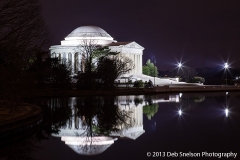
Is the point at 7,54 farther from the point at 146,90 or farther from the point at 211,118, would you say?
the point at 146,90

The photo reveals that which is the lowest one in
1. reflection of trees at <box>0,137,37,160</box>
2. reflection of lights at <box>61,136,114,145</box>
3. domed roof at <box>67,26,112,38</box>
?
reflection of trees at <box>0,137,37,160</box>

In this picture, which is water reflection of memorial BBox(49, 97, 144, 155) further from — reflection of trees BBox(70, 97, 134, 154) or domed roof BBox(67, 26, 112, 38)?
domed roof BBox(67, 26, 112, 38)

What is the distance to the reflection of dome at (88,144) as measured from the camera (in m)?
16.1

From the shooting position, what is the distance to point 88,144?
17484 millimetres

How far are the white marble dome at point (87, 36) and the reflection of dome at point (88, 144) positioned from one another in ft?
330

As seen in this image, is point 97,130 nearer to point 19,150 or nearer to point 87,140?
point 87,140

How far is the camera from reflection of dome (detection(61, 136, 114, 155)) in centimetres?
1614

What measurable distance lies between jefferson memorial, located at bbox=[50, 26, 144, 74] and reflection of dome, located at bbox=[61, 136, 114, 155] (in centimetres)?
9193

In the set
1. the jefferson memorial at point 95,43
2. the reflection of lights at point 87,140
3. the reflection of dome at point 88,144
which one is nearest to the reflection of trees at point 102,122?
the reflection of lights at point 87,140

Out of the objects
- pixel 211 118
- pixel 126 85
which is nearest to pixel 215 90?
pixel 126 85

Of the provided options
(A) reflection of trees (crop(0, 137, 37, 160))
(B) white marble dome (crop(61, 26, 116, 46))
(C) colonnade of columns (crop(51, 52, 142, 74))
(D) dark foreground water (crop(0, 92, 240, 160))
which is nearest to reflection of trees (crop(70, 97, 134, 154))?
(D) dark foreground water (crop(0, 92, 240, 160))

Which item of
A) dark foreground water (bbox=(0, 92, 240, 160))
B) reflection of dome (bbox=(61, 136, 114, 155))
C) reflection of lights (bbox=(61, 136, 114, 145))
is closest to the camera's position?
dark foreground water (bbox=(0, 92, 240, 160))

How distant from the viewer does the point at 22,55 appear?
66.6 feet

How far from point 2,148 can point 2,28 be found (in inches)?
208
